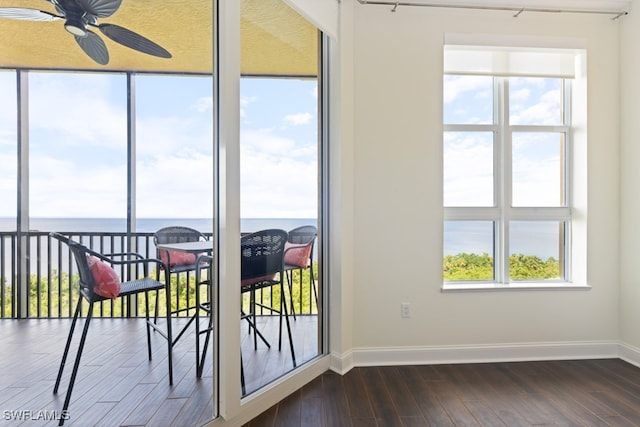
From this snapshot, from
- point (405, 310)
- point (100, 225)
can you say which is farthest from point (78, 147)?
point (405, 310)

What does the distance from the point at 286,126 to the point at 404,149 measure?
973mm

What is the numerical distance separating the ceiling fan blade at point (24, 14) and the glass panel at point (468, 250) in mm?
2772

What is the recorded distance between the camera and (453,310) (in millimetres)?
2533

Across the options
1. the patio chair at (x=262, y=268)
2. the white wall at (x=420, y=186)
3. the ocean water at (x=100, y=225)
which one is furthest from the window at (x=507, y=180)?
the ocean water at (x=100, y=225)

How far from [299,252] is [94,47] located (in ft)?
5.30

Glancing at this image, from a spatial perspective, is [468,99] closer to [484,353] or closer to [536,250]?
[536,250]

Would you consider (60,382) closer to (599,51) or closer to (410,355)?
(410,355)

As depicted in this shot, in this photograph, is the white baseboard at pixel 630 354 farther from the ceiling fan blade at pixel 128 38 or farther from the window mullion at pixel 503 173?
the ceiling fan blade at pixel 128 38

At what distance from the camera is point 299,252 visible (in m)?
2.29

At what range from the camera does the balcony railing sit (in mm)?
1392

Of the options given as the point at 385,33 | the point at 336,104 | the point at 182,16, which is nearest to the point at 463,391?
the point at 336,104

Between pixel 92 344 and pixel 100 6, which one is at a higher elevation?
pixel 100 6

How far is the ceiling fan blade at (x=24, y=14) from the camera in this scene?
1.30m

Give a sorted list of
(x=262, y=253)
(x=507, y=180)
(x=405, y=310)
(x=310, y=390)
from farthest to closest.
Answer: (x=507, y=180), (x=405, y=310), (x=310, y=390), (x=262, y=253)
